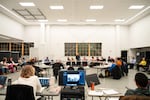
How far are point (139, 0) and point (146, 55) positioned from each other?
237 inches

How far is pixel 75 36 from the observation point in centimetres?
1909

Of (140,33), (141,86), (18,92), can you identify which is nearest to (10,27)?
(140,33)

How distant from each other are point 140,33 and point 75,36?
642 cm

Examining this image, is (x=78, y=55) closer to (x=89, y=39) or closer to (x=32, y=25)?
(x=89, y=39)

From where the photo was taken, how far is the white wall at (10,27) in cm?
1368

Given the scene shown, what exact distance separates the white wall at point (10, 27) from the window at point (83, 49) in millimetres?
4751

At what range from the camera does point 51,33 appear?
19.1 metres

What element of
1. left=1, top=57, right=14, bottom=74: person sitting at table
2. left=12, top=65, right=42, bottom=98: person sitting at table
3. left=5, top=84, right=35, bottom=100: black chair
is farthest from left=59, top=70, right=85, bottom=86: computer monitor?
left=1, top=57, right=14, bottom=74: person sitting at table

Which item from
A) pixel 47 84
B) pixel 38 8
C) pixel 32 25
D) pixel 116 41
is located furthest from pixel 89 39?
pixel 47 84

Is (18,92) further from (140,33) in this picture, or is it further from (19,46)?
(19,46)

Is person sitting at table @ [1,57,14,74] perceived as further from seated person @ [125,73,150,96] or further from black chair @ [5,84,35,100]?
seated person @ [125,73,150,96]

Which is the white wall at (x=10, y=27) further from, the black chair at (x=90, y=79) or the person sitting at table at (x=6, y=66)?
the black chair at (x=90, y=79)

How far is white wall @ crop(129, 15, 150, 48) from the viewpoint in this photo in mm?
14078

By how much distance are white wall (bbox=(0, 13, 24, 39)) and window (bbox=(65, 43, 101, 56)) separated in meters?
4.75
